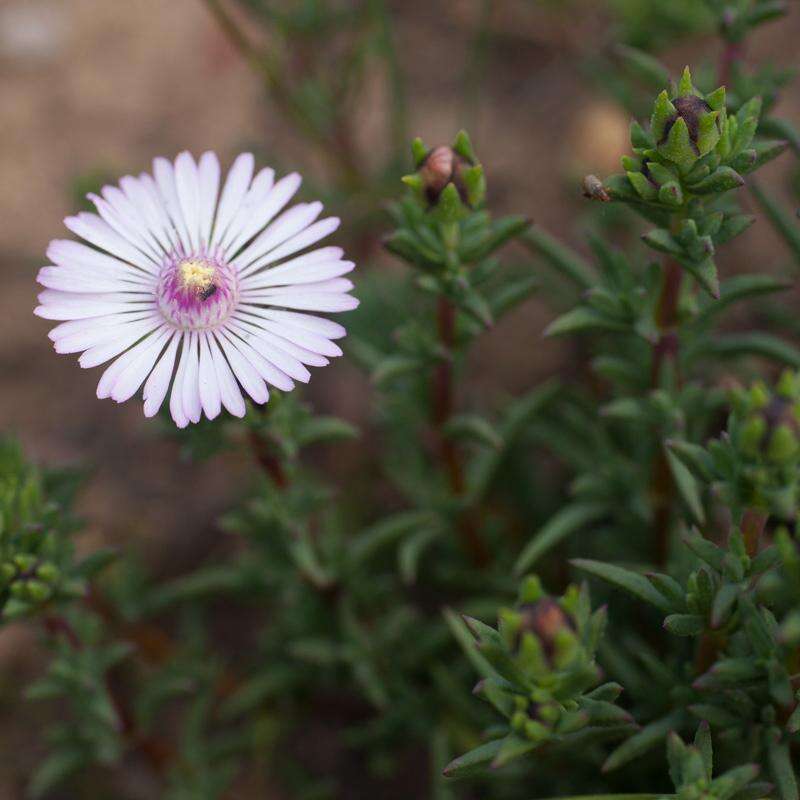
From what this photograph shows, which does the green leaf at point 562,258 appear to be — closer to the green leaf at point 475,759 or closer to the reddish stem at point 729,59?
the reddish stem at point 729,59

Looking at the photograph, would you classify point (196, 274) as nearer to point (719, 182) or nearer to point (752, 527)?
point (719, 182)

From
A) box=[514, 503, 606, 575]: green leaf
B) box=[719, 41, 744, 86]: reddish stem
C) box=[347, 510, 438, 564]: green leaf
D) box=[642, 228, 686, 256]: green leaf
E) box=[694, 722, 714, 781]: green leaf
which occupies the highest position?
box=[719, 41, 744, 86]: reddish stem

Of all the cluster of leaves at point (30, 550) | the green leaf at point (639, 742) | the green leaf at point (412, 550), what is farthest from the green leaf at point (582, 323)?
the cluster of leaves at point (30, 550)

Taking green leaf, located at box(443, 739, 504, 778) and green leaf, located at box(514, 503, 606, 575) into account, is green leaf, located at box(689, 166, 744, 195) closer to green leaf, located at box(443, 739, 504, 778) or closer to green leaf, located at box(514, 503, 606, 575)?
green leaf, located at box(514, 503, 606, 575)

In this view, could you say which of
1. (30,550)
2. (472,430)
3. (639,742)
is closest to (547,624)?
(639,742)

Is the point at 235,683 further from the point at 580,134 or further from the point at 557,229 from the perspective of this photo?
the point at 580,134

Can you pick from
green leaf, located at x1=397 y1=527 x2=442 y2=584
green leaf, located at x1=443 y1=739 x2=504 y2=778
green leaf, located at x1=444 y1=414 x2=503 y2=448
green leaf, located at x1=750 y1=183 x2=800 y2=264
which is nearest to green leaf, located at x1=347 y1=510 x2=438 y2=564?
green leaf, located at x1=397 y1=527 x2=442 y2=584

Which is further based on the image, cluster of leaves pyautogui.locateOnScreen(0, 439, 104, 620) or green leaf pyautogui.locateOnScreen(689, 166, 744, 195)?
cluster of leaves pyautogui.locateOnScreen(0, 439, 104, 620)

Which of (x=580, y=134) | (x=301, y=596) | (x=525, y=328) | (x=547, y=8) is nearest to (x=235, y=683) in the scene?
(x=301, y=596)
